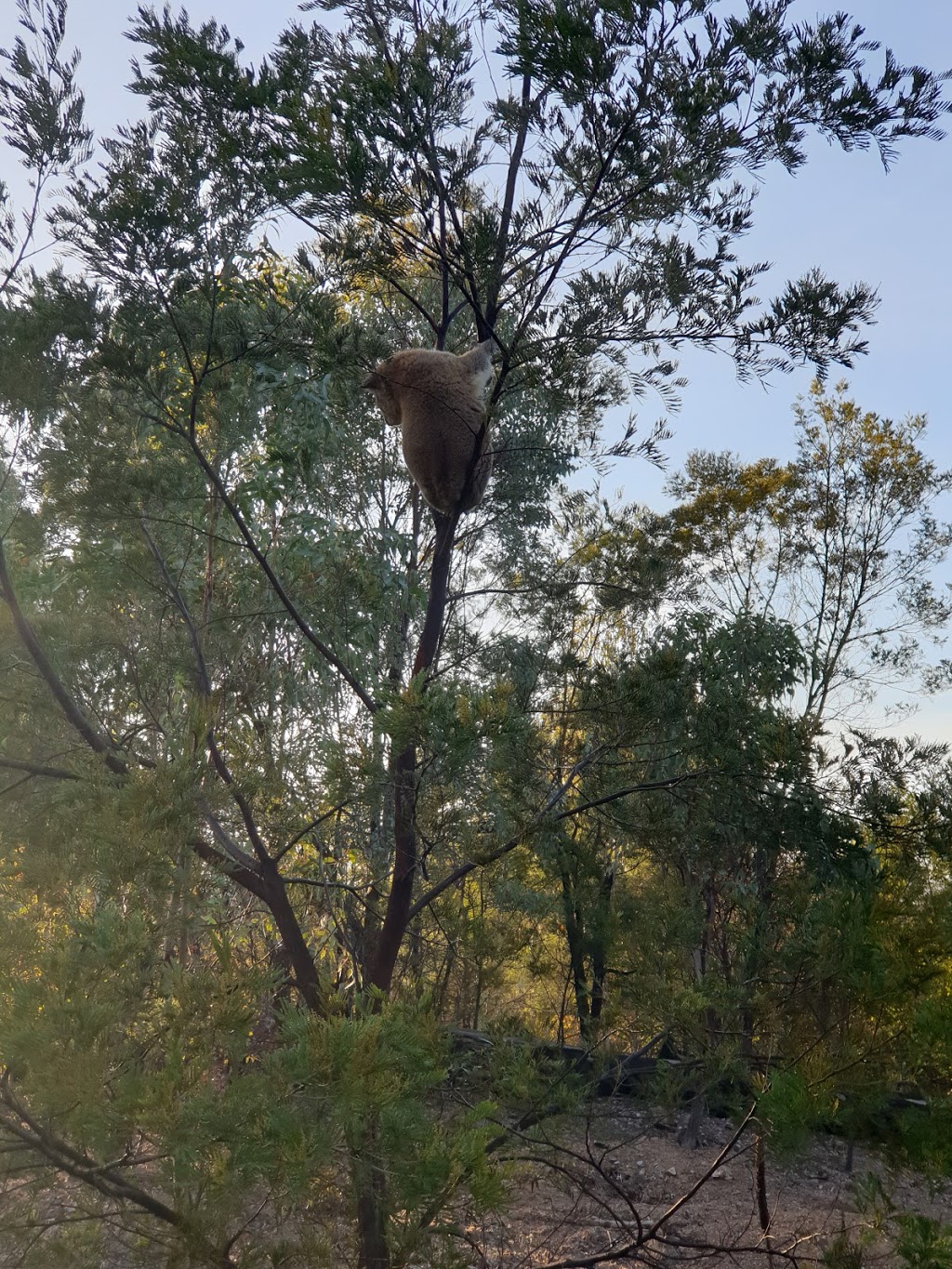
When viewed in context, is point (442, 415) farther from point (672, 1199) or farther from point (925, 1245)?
point (672, 1199)

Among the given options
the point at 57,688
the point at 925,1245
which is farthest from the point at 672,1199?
the point at 57,688

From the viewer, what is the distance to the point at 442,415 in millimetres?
3686

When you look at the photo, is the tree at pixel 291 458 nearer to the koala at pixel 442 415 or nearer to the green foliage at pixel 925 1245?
the koala at pixel 442 415

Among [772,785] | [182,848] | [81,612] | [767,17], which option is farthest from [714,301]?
[81,612]

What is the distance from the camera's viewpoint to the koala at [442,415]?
359 centimetres

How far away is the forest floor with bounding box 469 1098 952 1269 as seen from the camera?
3.53 metres

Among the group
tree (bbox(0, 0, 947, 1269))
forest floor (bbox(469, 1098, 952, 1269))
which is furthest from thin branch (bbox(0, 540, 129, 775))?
forest floor (bbox(469, 1098, 952, 1269))

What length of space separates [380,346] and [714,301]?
3.88 feet

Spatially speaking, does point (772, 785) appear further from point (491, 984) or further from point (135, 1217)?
point (135, 1217)

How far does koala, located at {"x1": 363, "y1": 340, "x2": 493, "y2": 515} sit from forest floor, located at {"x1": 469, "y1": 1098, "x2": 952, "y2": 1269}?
223 centimetres

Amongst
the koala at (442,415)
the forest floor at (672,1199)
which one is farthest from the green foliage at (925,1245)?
the koala at (442,415)

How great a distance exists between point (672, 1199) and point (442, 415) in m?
4.40

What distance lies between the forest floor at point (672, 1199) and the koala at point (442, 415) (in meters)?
2.23

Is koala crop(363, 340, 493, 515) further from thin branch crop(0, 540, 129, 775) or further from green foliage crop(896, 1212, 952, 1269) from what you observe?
green foliage crop(896, 1212, 952, 1269)
